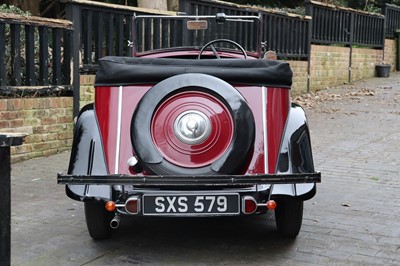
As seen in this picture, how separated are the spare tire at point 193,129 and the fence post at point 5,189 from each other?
112 cm

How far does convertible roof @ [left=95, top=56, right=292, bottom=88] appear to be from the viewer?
177 inches

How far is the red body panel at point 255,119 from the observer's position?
4.38 meters

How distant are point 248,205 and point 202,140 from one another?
1.77 ft

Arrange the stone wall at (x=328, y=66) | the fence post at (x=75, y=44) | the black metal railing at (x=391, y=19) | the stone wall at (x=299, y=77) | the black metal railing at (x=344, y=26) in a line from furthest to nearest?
the black metal railing at (x=391, y=19), the black metal railing at (x=344, y=26), the stone wall at (x=328, y=66), the stone wall at (x=299, y=77), the fence post at (x=75, y=44)

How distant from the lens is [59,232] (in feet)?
16.6

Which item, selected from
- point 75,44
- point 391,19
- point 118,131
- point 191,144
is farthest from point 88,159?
point 391,19

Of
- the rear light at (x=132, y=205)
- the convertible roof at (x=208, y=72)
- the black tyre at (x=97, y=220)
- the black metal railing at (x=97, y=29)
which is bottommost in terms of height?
the black tyre at (x=97, y=220)

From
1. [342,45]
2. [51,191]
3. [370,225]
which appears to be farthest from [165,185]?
[342,45]

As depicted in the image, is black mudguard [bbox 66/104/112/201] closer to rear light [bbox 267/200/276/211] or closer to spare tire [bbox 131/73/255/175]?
spare tire [bbox 131/73/255/175]

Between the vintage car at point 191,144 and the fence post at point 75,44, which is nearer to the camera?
the vintage car at point 191,144

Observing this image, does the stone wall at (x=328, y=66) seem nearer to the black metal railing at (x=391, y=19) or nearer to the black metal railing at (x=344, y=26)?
the black metal railing at (x=344, y=26)

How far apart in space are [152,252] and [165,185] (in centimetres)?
71

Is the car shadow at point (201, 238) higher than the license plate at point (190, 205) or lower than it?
lower

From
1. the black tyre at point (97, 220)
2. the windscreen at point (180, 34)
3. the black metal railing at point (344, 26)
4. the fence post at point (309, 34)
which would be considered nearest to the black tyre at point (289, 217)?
the black tyre at point (97, 220)
